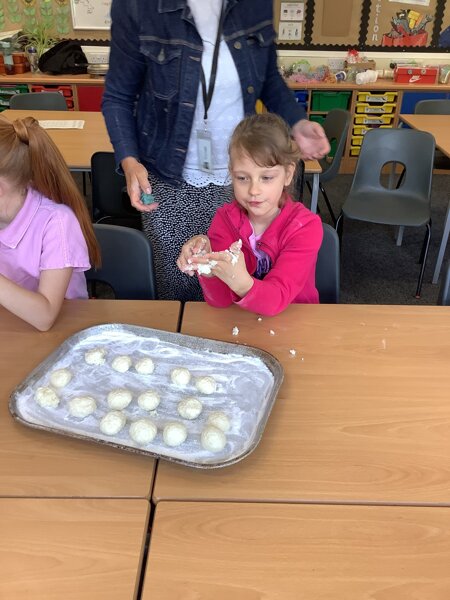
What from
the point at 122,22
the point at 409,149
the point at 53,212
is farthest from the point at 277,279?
the point at 409,149

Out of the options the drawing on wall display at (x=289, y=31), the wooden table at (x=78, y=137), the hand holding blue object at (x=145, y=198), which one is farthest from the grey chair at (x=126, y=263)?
the drawing on wall display at (x=289, y=31)

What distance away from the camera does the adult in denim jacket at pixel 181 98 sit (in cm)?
145

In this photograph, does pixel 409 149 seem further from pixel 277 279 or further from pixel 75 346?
pixel 75 346

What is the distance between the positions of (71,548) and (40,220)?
89 centimetres

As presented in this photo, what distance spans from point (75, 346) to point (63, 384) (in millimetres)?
146

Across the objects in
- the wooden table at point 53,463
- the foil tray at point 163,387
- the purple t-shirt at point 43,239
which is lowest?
the wooden table at point 53,463

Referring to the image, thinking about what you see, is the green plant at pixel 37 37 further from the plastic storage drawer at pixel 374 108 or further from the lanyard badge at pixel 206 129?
the lanyard badge at pixel 206 129

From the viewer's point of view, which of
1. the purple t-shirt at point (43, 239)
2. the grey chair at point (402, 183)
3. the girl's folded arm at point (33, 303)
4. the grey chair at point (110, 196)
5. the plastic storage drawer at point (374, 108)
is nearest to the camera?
the girl's folded arm at point (33, 303)

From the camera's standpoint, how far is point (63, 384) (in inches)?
40.6

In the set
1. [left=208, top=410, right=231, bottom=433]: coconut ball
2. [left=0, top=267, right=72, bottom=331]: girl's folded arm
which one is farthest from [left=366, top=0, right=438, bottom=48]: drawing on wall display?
[left=208, top=410, right=231, bottom=433]: coconut ball

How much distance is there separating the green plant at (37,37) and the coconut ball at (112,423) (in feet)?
15.0

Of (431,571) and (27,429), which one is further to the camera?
(27,429)

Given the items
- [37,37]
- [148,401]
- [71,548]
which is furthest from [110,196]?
[37,37]

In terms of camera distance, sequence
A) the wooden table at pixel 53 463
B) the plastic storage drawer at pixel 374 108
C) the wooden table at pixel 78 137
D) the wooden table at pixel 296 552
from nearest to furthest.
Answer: the wooden table at pixel 296 552, the wooden table at pixel 53 463, the wooden table at pixel 78 137, the plastic storage drawer at pixel 374 108
